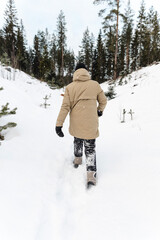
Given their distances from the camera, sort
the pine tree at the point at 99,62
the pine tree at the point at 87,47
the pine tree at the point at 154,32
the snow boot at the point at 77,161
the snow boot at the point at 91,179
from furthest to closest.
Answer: the pine tree at the point at 87,47
the pine tree at the point at 99,62
the pine tree at the point at 154,32
the snow boot at the point at 77,161
the snow boot at the point at 91,179

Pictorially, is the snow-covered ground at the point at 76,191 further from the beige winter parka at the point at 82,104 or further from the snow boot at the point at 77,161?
the beige winter parka at the point at 82,104

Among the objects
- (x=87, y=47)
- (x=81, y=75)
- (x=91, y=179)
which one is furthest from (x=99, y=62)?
(x=91, y=179)

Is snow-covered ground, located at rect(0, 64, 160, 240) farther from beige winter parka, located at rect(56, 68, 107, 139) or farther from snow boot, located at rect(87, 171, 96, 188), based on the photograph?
beige winter parka, located at rect(56, 68, 107, 139)

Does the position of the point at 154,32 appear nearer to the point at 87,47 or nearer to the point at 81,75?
the point at 87,47

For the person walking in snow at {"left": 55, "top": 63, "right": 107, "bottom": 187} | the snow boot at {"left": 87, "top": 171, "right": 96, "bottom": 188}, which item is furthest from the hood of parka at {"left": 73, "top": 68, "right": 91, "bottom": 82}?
the snow boot at {"left": 87, "top": 171, "right": 96, "bottom": 188}

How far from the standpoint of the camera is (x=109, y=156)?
8.85 ft

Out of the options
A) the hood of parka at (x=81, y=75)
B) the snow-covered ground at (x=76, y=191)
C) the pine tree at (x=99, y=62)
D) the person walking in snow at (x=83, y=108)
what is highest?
the pine tree at (x=99, y=62)

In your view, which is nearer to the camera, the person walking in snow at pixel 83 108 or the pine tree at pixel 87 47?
the person walking in snow at pixel 83 108

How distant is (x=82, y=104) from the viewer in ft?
6.17

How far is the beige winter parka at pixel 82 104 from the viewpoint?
1.86m

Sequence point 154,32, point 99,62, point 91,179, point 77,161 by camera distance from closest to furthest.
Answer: point 91,179
point 77,161
point 154,32
point 99,62

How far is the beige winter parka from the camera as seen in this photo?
1.86m

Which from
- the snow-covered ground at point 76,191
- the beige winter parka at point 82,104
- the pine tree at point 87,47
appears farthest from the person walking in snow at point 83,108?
the pine tree at point 87,47

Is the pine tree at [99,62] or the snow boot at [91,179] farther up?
the pine tree at [99,62]
